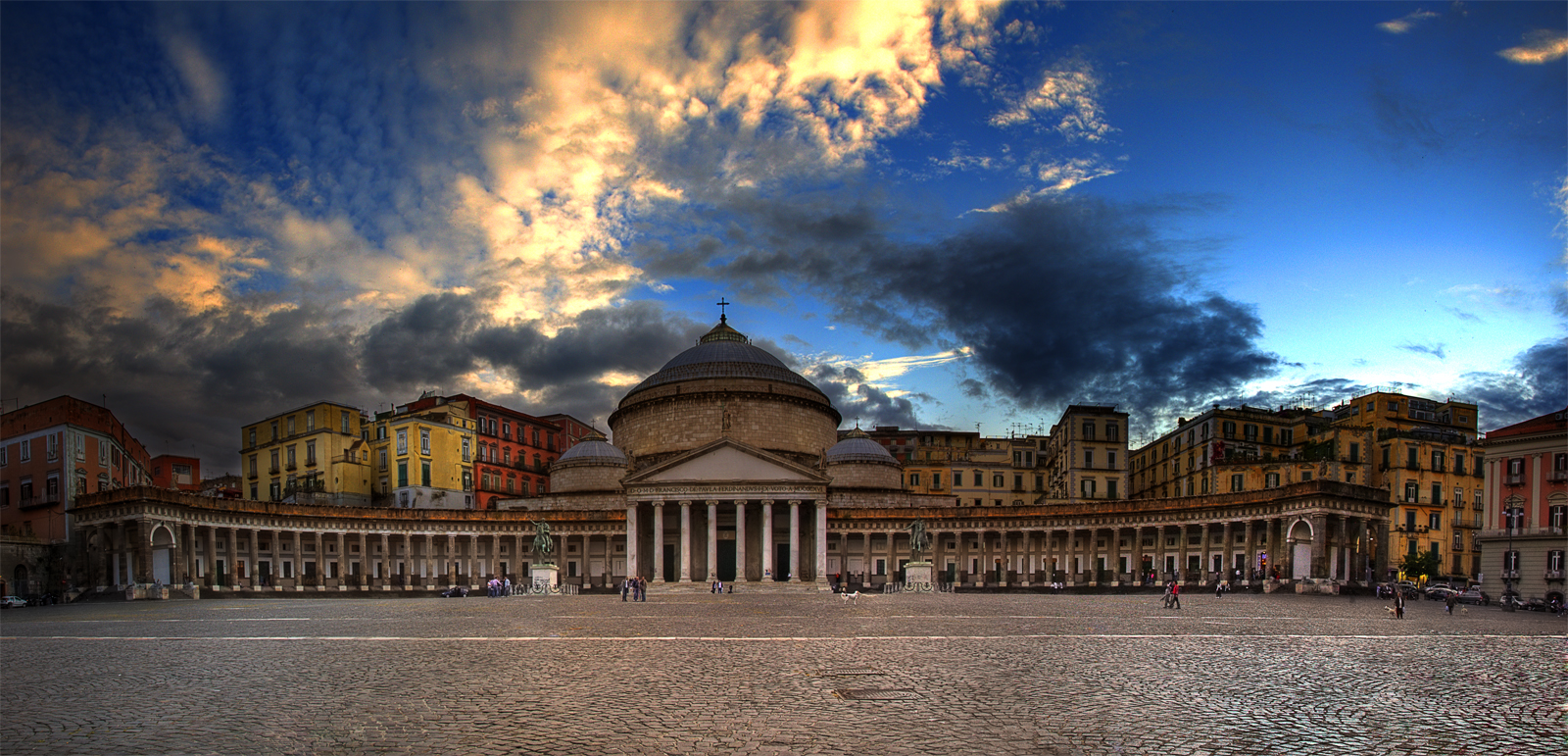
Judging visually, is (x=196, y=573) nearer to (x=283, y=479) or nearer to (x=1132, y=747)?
(x=283, y=479)

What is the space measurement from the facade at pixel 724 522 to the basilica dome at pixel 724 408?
0.17 meters

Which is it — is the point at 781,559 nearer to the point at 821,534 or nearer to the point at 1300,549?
the point at 821,534

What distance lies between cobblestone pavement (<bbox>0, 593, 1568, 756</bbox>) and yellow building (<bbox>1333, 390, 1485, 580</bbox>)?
1852 inches

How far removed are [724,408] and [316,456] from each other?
99.1ft

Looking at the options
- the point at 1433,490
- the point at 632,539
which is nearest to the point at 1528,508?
the point at 1433,490

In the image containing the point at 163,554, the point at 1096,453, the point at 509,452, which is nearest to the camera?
the point at 163,554

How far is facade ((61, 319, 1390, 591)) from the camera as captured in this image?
5556cm

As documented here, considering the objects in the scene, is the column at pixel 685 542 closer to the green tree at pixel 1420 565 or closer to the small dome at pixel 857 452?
the small dome at pixel 857 452

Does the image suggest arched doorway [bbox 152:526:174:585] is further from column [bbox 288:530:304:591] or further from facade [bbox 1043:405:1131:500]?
facade [bbox 1043:405:1131:500]

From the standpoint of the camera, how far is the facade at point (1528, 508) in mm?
44844

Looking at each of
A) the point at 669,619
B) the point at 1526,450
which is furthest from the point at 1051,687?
the point at 1526,450

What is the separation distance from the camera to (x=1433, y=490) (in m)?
68.2

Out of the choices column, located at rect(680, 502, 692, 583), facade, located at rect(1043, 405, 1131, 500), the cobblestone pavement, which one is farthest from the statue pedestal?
facade, located at rect(1043, 405, 1131, 500)

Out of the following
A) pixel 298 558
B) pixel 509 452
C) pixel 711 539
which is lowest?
pixel 298 558
